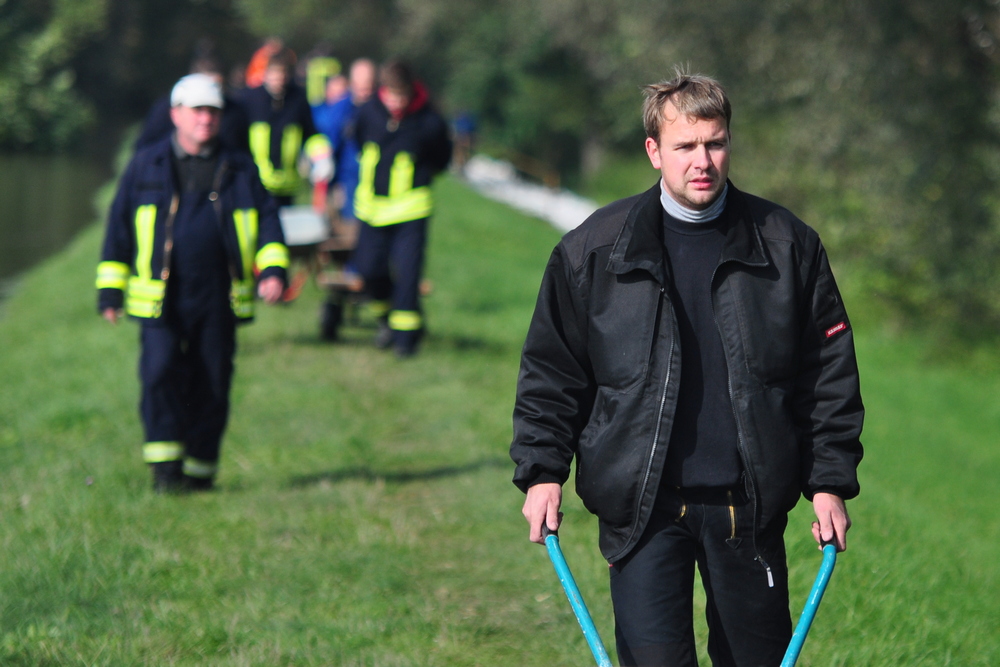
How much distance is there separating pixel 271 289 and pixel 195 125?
91cm

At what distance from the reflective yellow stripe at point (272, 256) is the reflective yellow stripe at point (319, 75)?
10.0 meters

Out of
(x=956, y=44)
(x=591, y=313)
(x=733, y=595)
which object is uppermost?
(x=956, y=44)

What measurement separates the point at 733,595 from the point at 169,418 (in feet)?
13.2

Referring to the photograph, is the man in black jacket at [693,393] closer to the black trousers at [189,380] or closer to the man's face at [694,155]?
the man's face at [694,155]

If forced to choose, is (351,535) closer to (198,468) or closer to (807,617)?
(198,468)

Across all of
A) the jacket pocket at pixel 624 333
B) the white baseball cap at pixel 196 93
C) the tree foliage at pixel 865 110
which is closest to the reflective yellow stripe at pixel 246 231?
the white baseball cap at pixel 196 93

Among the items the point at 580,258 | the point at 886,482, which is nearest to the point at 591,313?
the point at 580,258

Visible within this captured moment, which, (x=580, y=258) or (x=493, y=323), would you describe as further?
(x=493, y=323)

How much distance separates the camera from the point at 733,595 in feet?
11.6

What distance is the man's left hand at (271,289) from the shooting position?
666 cm

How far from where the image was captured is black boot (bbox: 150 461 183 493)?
682 centimetres

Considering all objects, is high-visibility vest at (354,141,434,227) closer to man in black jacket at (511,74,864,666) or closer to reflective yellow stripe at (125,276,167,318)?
reflective yellow stripe at (125,276,167,318)

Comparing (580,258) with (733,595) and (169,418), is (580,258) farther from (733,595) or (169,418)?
(169,418)

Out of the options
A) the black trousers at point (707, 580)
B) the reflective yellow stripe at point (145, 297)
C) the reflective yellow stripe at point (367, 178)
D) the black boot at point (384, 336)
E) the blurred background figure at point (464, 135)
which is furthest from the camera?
the blurred background figure at point (464, 135)
